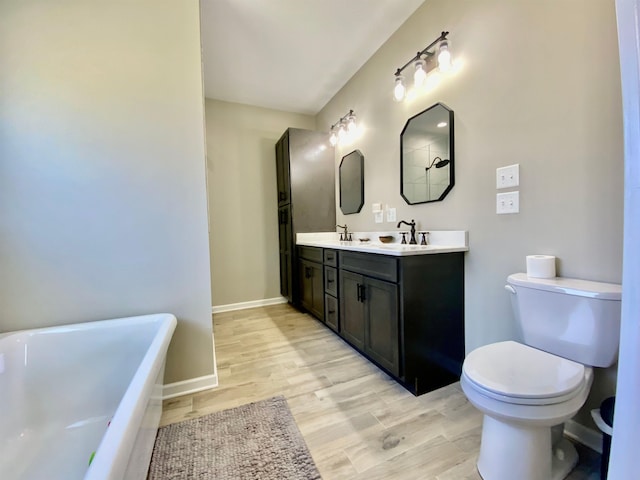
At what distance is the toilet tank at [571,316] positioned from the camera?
1006mm

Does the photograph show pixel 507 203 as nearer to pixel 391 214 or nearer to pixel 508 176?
pixel 508 176

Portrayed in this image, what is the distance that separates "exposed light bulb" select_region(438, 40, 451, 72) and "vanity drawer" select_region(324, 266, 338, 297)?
5.41 ft

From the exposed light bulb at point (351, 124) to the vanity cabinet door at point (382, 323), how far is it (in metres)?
1.77

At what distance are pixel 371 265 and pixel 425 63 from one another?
1.46m

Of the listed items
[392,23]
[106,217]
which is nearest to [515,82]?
[392,23]

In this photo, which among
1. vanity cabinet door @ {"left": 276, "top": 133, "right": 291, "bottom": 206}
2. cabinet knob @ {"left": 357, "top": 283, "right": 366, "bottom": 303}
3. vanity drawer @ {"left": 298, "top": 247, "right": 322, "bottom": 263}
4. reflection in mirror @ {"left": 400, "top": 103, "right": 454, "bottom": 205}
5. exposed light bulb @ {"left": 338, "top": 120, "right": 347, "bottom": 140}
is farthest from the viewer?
vanity cabinet door @ {"left": 276, "top": 133, "right": 291, "bottom": 206}

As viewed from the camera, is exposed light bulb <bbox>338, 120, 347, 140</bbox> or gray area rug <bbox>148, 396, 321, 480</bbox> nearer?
gray area rug <bbox>148, 396, 321, 480</bbox>

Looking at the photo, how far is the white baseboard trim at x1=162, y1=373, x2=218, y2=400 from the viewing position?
1.64 meters

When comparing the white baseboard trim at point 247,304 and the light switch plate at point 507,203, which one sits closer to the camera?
the light switch plate at point 507,203

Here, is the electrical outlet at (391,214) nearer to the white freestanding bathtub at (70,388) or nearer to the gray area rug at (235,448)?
the gray area rug at (235,448)

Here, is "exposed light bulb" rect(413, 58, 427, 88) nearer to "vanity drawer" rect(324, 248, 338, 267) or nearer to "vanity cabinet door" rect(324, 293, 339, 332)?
"vanity drawer" rect(324, 248, 338, 267)

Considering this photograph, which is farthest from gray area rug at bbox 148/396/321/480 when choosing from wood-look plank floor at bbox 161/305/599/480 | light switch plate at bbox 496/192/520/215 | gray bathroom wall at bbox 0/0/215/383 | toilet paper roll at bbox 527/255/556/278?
light switch plate at bbox 496/192/520/215

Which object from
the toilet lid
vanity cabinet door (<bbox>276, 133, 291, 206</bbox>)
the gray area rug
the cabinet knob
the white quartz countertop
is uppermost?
vanity cabinet door (<bbox>276, 133, 291, 206</bbox>)

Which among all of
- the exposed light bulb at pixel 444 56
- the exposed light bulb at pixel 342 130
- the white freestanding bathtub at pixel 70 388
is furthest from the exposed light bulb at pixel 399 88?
the white freestanding bathtub at pixel 70 388
